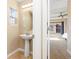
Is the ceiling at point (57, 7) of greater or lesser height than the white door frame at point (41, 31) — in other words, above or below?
above

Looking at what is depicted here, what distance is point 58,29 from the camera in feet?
6.28

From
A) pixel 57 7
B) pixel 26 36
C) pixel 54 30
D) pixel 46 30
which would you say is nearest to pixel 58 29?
pixel 54 30

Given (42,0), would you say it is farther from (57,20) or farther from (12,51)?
(12,51)

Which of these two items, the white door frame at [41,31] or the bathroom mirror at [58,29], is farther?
the white door frame at [41,31]

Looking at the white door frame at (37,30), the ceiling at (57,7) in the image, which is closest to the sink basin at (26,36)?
the white door frame at (37,30)

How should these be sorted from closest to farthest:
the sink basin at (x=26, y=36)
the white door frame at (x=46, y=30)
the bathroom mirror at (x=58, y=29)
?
the bathroom mirror at (x=58, y=29), the white door frame at (x=46, y=30), the sink basin at (x=26, y=36)

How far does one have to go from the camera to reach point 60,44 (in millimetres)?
1873

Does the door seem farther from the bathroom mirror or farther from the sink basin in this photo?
the sink basin

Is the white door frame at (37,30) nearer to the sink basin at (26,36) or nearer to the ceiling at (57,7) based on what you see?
the ceiling at (57,7)

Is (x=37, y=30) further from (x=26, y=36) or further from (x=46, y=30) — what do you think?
(x=26, y=36)

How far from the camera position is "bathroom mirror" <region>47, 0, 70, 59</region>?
5.90 ft

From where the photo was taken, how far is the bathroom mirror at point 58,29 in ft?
5.90
